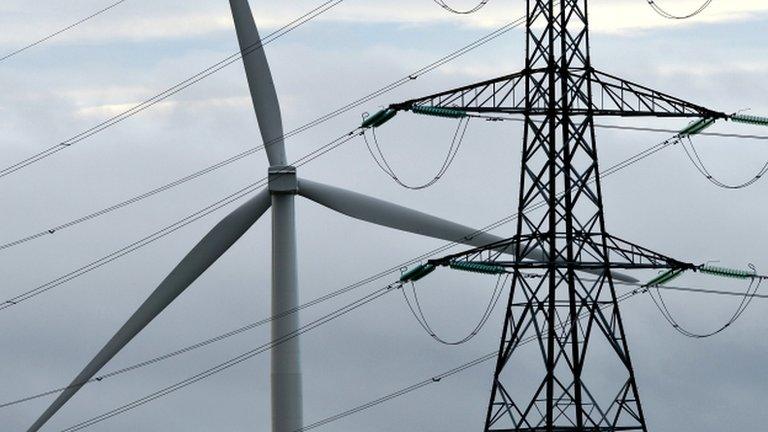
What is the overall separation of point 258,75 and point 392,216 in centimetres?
842

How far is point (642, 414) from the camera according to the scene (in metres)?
92.2

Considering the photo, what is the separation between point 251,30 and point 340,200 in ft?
26.8

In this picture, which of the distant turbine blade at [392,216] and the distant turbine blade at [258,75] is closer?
the distant turbine blade at [392,216]

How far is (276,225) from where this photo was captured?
111 m

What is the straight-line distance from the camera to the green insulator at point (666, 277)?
9769 cm

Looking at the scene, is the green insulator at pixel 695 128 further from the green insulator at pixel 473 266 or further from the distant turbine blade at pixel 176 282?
the distant turbine blade at pixel 176 282

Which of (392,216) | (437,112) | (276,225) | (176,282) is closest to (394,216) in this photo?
(392,216)

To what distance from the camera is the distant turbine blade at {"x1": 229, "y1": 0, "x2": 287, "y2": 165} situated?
4350 inches

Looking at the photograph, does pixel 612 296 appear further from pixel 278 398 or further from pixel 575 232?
pixel 278 398

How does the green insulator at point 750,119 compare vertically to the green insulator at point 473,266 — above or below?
above

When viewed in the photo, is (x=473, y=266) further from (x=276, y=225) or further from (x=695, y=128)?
(x=276, y=225)

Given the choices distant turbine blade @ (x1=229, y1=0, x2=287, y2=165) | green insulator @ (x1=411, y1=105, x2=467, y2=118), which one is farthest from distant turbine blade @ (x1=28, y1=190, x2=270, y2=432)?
green insulator @ (x1=411, y1=105, x2=467, y2=118)

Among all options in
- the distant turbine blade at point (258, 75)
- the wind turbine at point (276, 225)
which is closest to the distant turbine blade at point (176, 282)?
the wind turbine at point (276, 225)

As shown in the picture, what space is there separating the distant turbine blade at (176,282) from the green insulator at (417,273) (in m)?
13.3
